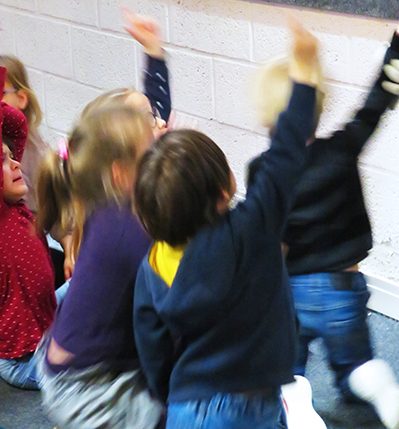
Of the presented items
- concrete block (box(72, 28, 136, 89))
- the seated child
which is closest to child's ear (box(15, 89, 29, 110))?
concrete block (box(72, 28, 136, 89))

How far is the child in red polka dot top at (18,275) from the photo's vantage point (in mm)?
2107

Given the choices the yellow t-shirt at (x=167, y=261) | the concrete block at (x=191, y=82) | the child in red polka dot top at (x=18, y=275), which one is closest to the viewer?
the yellow t-shirt at (x=167, y=261)

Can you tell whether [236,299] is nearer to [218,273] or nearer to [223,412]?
[218,273]

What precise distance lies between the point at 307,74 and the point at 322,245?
1.99ft

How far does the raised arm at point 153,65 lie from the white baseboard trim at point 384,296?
0.81m

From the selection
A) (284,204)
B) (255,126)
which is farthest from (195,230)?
(255,126)

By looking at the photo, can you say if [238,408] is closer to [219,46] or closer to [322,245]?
[322,245]

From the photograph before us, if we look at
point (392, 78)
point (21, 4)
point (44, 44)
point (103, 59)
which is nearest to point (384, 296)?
point (392, 78)

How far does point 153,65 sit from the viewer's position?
1.93 meters

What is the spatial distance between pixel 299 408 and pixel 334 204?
0.45 metres

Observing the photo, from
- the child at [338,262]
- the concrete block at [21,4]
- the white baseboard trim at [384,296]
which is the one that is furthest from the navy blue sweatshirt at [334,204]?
the concrete block at [21,4]

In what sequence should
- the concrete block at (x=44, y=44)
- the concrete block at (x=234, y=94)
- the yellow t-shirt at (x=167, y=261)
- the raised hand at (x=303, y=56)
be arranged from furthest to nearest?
the concrete block at (x=44, y=44) < the concrete block at (x=234, y=94) < the yellow t-shirt at (x=167, y=261) < the raised hand at (x=303, y=56)

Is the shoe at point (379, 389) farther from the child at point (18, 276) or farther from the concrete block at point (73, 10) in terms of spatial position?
the concrete block at point (73, 10)

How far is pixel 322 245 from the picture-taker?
1.74 metres
